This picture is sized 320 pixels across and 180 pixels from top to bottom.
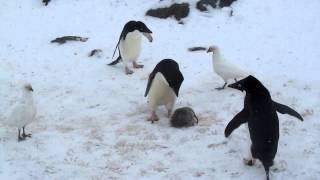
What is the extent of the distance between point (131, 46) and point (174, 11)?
2.68 m

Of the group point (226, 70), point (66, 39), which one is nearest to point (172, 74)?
point (226, 70)

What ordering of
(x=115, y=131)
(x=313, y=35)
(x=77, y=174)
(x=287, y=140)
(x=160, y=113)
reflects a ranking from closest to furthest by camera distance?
(x=77, y=174)
(x=287, y=140)
(x=115, y=131)
(x=160, y=113)
(x=313, y=35)

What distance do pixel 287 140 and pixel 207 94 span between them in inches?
96.7

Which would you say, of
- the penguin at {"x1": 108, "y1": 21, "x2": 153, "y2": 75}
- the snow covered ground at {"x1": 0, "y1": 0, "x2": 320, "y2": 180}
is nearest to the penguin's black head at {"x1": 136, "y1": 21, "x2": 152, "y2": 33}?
Result: the penguin at {"x1": 108, "y1": 21, "x2": 153, "y2": 75}

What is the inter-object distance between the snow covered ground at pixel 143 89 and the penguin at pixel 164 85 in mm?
264

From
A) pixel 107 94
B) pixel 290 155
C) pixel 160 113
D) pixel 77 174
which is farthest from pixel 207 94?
pixel 77 174

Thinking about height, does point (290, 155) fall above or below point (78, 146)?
above

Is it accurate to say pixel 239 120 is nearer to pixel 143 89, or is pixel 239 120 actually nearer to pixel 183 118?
pixel 183 118

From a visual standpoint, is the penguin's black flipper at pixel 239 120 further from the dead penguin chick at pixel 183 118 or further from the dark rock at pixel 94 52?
the dark rock at pixel 94 52

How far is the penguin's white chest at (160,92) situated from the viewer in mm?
8656

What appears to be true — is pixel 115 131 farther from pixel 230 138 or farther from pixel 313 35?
pixel 313 35

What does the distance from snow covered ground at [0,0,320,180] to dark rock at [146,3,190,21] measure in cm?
18

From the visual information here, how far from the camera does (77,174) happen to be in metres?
6.92

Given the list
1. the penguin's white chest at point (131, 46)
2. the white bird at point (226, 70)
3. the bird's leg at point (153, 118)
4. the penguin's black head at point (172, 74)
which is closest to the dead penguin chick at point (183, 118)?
the penguin's black head at point (172, 74)
